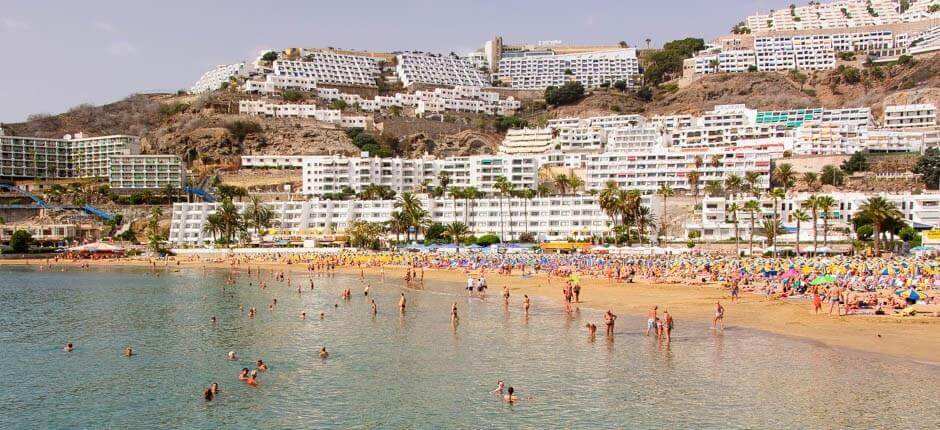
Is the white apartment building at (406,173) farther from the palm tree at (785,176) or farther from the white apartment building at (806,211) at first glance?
the palm tree at (785,176)

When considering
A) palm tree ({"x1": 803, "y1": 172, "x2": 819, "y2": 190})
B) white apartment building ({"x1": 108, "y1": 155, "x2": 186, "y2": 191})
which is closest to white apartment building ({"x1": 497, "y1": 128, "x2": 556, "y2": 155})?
palm tree ({"x1": 803, "y1": 172, "x2": 819, "y2": 190})

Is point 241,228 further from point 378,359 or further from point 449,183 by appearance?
point 378,359

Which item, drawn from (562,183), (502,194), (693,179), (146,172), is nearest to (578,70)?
(562,183)

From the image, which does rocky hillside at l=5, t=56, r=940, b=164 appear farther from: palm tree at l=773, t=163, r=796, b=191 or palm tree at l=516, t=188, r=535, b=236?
palm tree at l=516, t=188, r=535, b=236

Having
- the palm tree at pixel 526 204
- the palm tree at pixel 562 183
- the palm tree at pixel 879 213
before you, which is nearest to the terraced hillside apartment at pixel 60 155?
the palm tree at pixel 562 183

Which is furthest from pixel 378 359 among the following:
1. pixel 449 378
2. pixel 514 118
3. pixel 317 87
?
pixel 317 87

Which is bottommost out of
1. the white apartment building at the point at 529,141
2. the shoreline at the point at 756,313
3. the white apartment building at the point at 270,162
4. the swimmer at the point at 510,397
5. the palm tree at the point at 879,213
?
the swimmer at the point at 510,397
